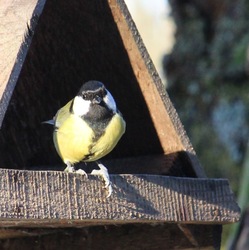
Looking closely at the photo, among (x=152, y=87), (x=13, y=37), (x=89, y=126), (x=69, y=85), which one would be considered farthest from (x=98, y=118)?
(x=13, y=37)

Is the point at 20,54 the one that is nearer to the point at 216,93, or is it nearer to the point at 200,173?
the point at 200,173

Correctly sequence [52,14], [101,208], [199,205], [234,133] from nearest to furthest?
[101,208], [199,205], [52,14], [234,133]

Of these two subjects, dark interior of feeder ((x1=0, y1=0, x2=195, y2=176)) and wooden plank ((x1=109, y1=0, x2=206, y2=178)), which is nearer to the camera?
wooden plank ((x1=109, y1=0, x2=206, y2=178))

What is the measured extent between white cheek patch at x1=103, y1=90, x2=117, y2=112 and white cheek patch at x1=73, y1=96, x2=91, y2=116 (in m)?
0.05

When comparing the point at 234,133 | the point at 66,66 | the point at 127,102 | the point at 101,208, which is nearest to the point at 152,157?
the point at 127,102

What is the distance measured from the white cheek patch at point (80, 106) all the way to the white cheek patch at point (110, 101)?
0.18 feet

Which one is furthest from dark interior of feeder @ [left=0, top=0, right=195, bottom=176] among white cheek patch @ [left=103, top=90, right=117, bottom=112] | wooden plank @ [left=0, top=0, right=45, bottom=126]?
wooden plank @ [left=0, top=0, right=45, bottom=126]

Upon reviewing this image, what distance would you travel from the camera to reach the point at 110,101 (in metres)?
2.95

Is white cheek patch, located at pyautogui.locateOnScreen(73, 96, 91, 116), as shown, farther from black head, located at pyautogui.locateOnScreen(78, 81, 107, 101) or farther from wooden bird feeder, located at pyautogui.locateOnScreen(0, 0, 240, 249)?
wooden bird feeder, located at pyautogui.locateOnScreen(0, 0, 240, 249)

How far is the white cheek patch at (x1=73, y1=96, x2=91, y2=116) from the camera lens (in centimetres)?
290

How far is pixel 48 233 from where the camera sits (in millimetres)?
2805

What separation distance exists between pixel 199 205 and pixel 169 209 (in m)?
0.13

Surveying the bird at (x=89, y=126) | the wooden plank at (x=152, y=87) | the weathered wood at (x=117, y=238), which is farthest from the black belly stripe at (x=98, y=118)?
the weathered wood at (x=117, y=238)

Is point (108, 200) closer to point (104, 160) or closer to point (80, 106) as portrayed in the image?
point (80, 106)
